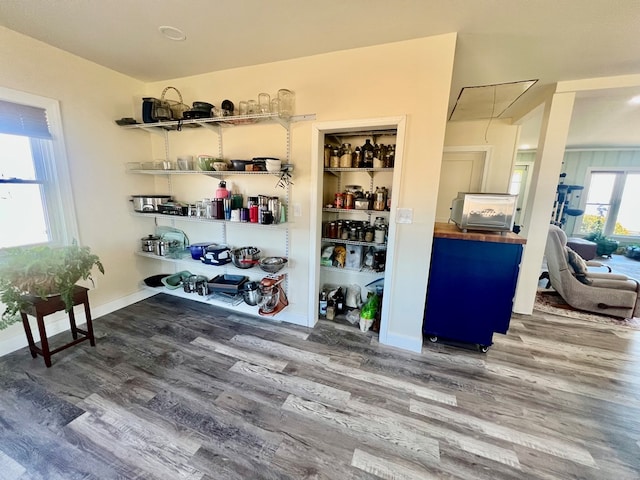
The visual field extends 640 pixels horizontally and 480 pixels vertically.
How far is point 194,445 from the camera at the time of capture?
142 centimetres

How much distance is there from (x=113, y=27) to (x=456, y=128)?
166 inches

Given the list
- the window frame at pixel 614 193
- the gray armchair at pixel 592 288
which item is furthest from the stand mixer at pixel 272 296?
the window frame at pixel 614 193


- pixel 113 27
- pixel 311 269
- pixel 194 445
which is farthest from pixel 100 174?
pixel 194 445

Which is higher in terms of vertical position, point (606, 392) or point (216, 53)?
point (216, 53)

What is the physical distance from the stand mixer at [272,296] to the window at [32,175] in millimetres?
1925

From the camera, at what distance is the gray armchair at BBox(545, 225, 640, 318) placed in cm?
294

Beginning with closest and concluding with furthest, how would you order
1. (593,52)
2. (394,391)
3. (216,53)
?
(394,391), (593,52), (216,53)

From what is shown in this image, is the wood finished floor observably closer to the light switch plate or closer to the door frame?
the door frame

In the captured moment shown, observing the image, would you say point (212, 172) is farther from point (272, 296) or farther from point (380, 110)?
point (380, 110)

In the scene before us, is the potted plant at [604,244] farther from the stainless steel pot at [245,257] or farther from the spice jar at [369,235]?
the stainless steel pot at [245,257]

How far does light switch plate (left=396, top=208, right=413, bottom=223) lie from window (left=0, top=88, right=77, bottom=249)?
3.05m

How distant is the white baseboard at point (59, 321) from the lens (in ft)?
6.98

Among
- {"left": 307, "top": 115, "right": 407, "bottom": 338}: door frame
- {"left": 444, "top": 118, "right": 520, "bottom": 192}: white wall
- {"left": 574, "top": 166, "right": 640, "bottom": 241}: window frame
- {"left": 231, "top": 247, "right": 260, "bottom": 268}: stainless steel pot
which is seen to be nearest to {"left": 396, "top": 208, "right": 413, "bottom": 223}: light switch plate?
{"left": 307, "top": 115, "right": 407, "bottom": 338}: door frame

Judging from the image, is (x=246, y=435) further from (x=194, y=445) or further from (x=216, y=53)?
(x=216, y=53)
